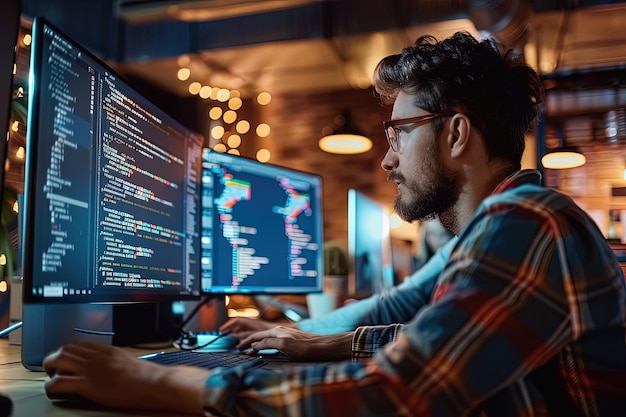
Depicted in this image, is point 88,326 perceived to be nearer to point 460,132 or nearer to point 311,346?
point 311,346

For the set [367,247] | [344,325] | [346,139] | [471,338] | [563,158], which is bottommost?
[344,325]

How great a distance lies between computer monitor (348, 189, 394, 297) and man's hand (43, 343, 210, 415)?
5.25 feet

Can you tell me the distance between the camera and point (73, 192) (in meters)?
0.96

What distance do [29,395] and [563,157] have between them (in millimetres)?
3445

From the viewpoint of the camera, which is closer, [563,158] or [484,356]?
[484,356]

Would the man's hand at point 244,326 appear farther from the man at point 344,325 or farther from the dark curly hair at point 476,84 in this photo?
the dark curly hair at point 476,84

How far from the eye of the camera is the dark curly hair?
1.06 m

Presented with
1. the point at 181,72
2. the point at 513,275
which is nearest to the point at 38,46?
the point at 513,275

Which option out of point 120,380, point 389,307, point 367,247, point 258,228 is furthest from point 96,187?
point 367,247

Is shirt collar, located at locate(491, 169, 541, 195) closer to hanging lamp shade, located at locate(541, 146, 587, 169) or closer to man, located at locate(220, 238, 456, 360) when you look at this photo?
man, located at locate(220, 238, 456, 360)

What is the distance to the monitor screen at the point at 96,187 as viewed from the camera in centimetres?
88

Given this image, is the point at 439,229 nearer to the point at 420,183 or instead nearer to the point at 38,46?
the point at 420,183

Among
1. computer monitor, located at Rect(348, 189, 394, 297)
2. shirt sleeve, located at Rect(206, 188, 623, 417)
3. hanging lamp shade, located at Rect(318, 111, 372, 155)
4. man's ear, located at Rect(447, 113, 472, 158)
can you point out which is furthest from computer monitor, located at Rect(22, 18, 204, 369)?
hanging lamp shade, located at Rect(318, 111, 372, 155)

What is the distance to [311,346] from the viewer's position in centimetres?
119
